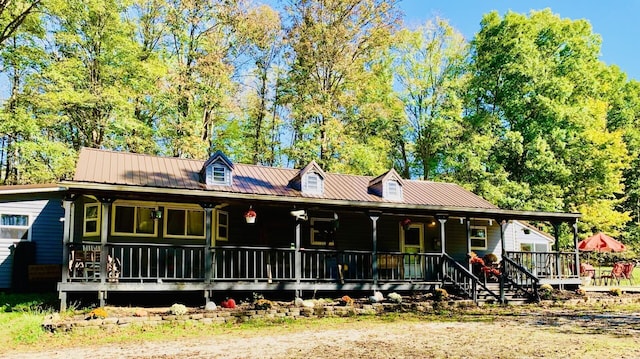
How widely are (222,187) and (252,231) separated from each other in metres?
1.93

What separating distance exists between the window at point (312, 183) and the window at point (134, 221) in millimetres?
4816

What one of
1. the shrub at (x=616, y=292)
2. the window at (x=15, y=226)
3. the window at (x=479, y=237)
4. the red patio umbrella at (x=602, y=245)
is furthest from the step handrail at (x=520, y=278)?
the window at (x=15, y=226)

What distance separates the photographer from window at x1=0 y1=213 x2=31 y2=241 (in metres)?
15.8

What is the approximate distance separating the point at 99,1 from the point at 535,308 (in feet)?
72.8

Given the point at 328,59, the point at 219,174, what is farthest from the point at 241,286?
the point at 328,59

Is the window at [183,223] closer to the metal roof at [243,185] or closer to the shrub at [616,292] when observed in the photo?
the metal roof at [243,185]

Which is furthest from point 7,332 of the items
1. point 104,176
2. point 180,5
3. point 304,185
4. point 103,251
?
point 180,5

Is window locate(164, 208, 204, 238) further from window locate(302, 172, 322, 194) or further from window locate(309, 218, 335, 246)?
window locate(309, 218, 335, 246)

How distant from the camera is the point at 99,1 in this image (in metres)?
24.2

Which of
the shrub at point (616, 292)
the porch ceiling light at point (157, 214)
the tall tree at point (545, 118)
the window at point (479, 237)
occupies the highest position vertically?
the tall tree at point (545, 118)

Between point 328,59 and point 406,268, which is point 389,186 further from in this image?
point 328,59

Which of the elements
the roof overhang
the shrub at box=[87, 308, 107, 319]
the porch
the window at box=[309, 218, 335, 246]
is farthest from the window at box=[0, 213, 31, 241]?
the window at box=[309, 218, 335, 246]

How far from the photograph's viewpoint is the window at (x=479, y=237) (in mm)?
20812

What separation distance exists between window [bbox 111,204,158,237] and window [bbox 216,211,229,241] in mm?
1874
